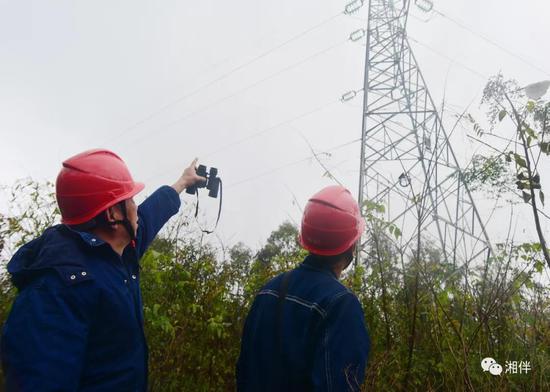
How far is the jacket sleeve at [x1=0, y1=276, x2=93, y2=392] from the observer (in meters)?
1.05

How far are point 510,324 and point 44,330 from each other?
85.0 inches

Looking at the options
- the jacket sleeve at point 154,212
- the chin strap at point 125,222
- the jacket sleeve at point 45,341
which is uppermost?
the jacket sleeve at point 154,212

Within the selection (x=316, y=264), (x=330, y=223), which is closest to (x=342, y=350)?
(x=316, y=264)

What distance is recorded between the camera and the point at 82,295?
1197 mm

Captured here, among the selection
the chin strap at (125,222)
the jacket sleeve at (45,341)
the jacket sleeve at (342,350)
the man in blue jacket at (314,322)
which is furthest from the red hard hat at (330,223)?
the jacket sleeve at (45,341)

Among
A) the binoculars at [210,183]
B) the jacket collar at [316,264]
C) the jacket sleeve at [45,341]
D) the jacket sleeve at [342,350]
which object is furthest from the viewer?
the binoculars at [210,183]

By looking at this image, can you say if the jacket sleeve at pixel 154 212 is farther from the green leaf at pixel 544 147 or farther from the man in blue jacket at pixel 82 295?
the green leaf at pixel 544 147

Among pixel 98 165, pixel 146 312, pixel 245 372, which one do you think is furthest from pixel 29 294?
pixel 146 312

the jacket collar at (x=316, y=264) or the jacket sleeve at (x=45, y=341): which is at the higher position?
the jacket collar at (x=316, y=264)

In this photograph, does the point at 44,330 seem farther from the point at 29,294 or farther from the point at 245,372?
the point at 245,372

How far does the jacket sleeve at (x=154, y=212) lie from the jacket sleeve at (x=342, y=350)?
95cm

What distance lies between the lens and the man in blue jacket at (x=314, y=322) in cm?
134

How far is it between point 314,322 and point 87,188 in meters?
0.99

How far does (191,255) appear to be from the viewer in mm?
3693
